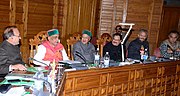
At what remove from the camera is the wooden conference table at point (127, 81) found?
8.54 ft

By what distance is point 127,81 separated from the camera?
3.19 meters

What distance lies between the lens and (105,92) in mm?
2957

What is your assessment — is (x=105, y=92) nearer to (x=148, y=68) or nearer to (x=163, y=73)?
(x=148, y=68)

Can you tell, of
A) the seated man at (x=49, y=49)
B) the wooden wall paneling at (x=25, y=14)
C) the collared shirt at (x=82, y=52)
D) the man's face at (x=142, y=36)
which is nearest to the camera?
the seated man at (x=49, y=49)

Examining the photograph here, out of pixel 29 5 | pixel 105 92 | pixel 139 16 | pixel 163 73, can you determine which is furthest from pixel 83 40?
pixel 139 16

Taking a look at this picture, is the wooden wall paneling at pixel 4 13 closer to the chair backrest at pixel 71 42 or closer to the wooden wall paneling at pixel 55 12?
the wooden wall paneling at pixel 55 12

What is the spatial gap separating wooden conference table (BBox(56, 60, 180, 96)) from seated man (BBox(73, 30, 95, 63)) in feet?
2.00

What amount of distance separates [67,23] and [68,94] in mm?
2754

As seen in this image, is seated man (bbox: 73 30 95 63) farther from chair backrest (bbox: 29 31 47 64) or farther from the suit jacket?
the suit jacket

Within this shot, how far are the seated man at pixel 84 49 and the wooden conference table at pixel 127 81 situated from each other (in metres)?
0.61

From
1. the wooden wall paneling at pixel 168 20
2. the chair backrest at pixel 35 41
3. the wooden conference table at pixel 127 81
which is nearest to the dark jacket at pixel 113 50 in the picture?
the wooden conference table at pixel 127 81

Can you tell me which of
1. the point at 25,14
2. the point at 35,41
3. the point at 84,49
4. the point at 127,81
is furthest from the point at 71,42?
the point at 25,14

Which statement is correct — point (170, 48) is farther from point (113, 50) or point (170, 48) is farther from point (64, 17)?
point (64, 17)

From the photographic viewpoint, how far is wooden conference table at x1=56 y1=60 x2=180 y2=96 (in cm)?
260
